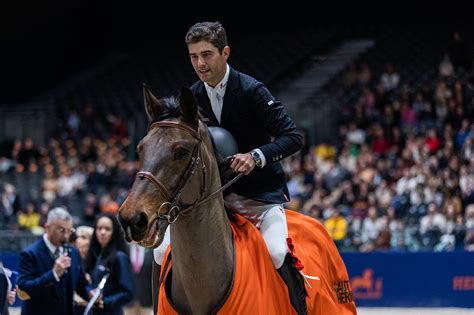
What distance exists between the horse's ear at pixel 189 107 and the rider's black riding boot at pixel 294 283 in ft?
3.93

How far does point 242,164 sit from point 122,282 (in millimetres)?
3910

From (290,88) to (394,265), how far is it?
436 inches

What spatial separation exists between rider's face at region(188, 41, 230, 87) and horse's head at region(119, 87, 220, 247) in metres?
0.42

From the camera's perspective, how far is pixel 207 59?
6414 mm

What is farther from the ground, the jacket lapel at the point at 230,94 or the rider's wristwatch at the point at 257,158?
the jacket lapel at the point at 230,94

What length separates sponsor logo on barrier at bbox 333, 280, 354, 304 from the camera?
288 inches

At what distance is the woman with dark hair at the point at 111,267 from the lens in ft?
31.8

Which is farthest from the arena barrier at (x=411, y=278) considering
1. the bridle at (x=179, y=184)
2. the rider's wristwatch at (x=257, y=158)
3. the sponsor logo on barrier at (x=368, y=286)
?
the bridle at (x=179, y=184)

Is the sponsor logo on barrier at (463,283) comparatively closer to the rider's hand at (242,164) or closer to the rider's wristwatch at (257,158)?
the rider's wristwatch at (257,158)

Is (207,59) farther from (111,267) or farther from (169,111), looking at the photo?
(111,267)

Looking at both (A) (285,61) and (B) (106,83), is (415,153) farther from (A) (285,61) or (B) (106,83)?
(B) (106,83)

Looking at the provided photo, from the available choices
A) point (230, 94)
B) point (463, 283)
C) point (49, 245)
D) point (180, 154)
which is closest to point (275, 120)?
point (230, 94)

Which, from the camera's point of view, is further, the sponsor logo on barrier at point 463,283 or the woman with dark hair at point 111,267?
the sponsor logo on barrier at point 463,283

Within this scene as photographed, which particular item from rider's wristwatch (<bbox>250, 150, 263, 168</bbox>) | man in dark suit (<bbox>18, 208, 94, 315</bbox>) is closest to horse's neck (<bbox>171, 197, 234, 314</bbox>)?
rider's wristwatch (<bbox>250, 150, 263, 168</bbox>)
